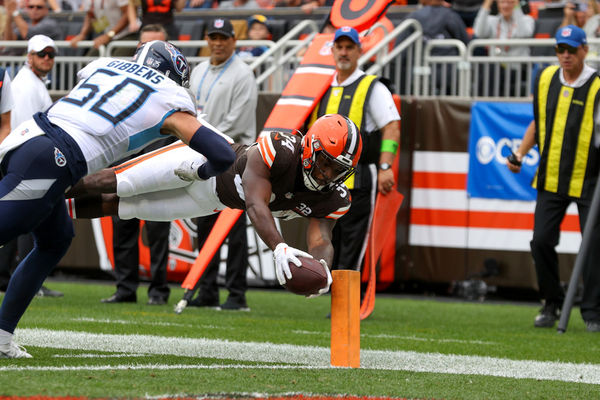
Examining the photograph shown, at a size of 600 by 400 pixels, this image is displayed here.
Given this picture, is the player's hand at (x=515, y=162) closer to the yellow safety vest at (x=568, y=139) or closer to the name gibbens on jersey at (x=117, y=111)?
the yellow safety vest at (x=568, y=139)

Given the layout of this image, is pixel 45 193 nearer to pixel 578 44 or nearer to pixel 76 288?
pixel 578 44

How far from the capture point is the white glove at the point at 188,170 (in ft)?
15.9

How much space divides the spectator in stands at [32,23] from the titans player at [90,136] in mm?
8226

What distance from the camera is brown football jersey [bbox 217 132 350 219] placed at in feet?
15.9

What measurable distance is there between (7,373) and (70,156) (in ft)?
3.01

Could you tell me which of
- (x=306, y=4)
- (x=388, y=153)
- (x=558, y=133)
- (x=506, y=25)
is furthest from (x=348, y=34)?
(x=306, y=4)

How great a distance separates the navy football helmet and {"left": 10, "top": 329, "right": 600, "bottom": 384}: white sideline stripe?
1.40 meters

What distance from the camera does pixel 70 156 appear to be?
13.7 ft

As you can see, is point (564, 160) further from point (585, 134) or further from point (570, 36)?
point (570, 36)

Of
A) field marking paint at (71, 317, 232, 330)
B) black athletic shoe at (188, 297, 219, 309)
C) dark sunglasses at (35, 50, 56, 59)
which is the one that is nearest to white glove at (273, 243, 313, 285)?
field marking paint at (71, 317, 232, 330)

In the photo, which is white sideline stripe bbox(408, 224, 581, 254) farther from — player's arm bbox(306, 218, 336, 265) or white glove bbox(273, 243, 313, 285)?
white glove bbox(273, 243, 313, 285)

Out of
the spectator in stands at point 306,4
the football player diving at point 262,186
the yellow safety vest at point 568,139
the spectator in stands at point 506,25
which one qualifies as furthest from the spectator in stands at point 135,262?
the spectator in stands at point 306,4

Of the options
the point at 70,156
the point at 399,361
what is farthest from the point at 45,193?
the point at 399,361

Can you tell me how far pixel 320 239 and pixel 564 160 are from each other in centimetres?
288
